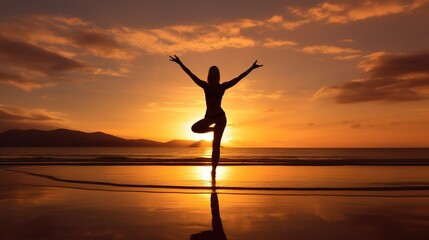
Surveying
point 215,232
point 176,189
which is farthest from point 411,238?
point 176,189

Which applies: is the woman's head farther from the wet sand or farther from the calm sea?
the calm sea

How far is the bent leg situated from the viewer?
980 centimetres

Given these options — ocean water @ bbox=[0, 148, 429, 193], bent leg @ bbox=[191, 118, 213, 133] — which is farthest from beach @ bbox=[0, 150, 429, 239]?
bent leg @ bbox=[191, 118, 213, 133]

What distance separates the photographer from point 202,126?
32.2ft

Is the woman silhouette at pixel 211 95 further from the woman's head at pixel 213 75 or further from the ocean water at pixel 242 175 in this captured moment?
the ocean water at pixel 242 175

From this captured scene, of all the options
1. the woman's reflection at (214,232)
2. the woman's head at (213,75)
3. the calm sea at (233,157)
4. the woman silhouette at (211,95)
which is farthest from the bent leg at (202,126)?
the calm sea at (233,157)

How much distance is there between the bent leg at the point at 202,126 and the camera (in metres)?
9.80

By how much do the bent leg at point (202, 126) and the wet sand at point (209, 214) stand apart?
156 centimetres

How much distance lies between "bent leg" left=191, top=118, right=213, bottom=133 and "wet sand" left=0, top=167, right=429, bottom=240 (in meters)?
1.56

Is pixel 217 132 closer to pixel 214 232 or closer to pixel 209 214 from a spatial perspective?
pixel 209 214

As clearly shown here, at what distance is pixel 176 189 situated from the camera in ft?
33.9

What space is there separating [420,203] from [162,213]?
5.43 m

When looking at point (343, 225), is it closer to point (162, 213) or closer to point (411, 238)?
point (411, 238)

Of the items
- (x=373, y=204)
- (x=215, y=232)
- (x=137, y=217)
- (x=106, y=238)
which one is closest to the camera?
(x=106, y=238)
